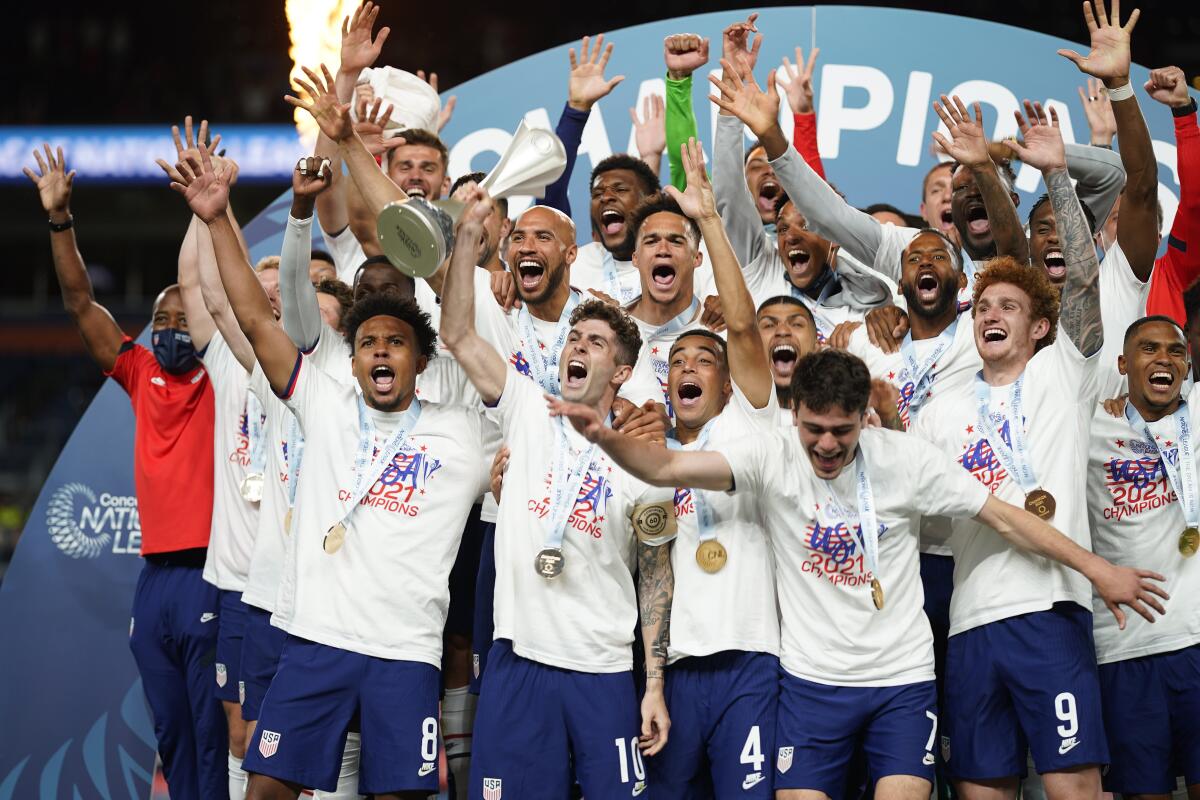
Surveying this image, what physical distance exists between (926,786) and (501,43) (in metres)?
12.9

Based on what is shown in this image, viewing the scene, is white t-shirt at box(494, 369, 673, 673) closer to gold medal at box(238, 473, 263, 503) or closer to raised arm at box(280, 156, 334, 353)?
raised arm at box(280, 156, 334, 353)

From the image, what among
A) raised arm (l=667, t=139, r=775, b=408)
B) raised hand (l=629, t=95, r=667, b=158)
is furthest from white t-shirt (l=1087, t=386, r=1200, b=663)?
raised hand (l=629, t=95, r=667, b=158)

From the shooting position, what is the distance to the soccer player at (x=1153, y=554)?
16.2 feet

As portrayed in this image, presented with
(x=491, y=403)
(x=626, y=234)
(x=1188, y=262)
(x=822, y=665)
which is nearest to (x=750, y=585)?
(x=822, y=665)

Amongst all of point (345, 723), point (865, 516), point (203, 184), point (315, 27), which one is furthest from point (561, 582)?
point (315, 27)

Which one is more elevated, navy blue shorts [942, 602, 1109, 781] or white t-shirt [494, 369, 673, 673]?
white t-shirt [494, 369, 673, 673]

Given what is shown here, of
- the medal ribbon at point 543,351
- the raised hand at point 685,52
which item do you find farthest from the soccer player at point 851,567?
the raised hand at point 685,52

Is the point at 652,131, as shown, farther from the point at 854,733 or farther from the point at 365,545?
the point at 854,733

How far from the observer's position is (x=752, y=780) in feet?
14.7

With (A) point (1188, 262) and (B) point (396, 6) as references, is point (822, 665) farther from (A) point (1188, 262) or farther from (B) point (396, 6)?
(B) point (396, 6)

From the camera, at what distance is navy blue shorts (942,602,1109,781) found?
4559 mm

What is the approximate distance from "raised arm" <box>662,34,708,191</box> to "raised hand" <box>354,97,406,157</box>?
118cm

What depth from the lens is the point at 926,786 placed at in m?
4.40

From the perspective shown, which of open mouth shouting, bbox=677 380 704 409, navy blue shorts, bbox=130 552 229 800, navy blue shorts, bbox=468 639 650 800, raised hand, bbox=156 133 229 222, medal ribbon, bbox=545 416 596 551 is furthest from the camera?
navy blue shorts, bbox=130 552 229 800
